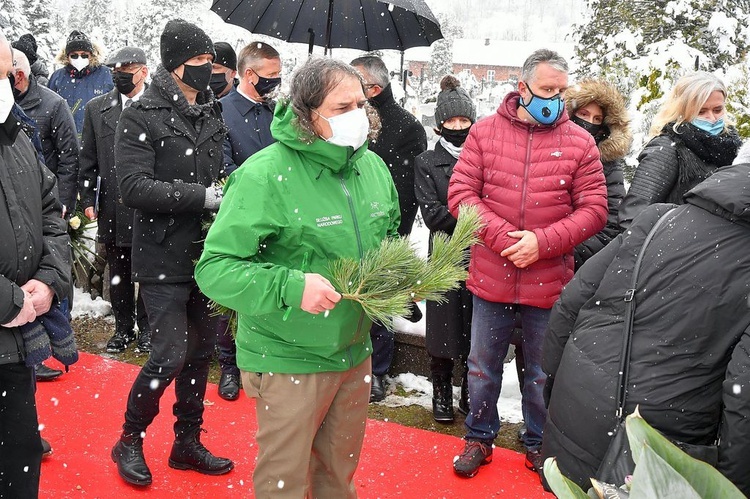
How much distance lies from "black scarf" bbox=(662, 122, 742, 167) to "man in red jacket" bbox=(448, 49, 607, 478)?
1.55 feet

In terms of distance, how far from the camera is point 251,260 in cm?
259

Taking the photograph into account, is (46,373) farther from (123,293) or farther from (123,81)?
(123,81)

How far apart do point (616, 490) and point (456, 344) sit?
365 cm

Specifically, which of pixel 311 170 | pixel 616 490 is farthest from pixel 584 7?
pixel 616 490

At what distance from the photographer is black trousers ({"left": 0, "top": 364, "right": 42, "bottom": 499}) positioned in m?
2.85

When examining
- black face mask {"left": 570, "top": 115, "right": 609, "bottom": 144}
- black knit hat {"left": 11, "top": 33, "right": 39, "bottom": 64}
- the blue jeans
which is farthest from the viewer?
black knit hat {"left": 11, "top": 33, "right": 39, "bottom": 64}

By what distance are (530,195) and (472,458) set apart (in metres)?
1.48

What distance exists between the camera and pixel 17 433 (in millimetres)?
2900

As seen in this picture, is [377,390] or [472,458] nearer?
[472,458]

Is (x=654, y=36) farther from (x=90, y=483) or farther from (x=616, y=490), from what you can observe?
(x=616, y=490)

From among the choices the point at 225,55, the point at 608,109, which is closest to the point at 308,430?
the point at 608,109

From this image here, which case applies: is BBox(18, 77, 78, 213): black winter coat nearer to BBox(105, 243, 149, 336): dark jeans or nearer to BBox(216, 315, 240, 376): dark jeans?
BBox(105, 243, 149, 336): dark jeans

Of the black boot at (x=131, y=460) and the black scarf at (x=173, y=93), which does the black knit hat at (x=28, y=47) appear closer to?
the black scarf at (x=173, y=93)

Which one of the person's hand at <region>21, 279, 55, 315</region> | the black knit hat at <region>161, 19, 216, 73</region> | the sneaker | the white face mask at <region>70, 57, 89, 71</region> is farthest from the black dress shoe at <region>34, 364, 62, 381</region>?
the white face mask at <region>70, 57, 89, 71</region>
